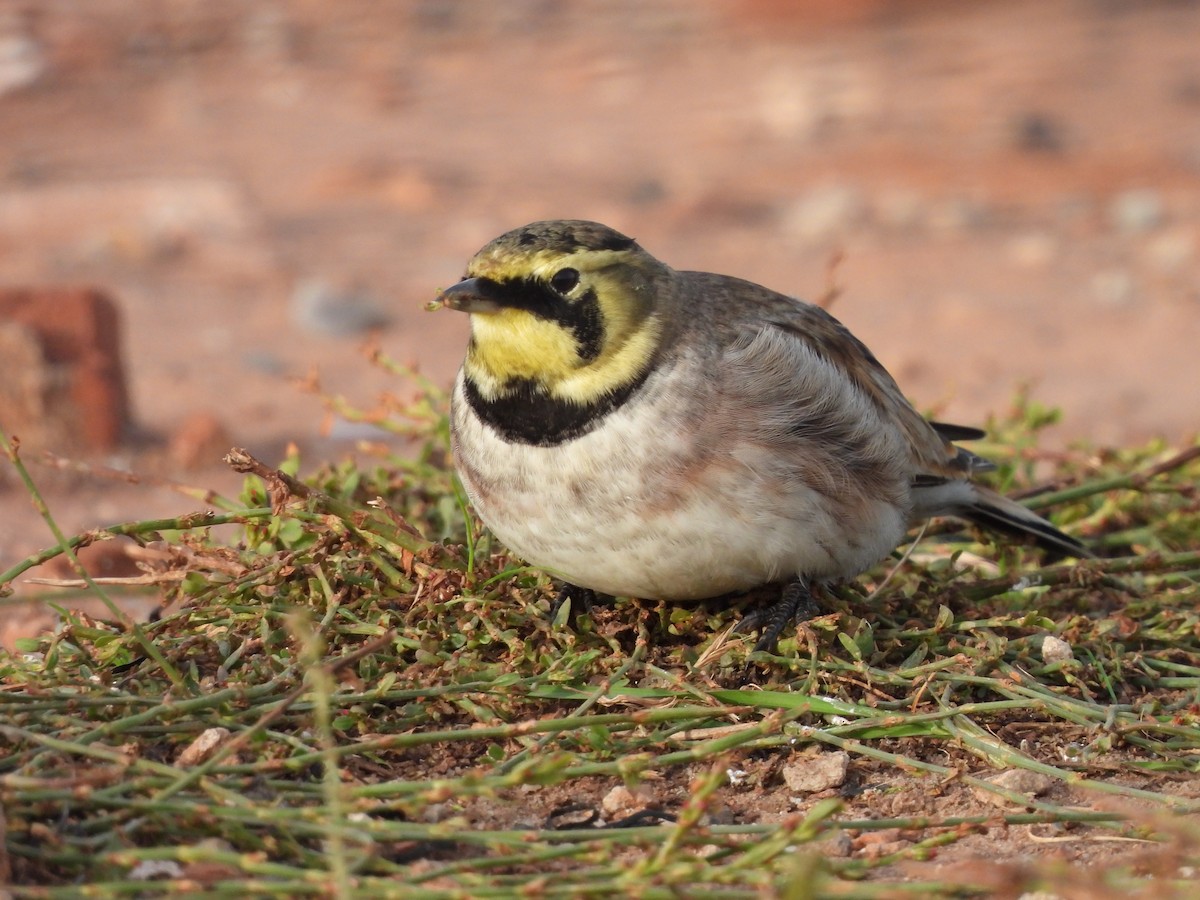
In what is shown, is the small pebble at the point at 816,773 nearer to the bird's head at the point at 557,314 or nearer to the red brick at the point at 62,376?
the bird's head at the point at 557,314

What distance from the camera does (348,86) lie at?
1366cm

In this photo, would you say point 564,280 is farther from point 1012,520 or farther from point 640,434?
point 1012,520

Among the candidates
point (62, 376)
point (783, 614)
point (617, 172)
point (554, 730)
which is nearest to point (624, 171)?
→ point (617, 172)

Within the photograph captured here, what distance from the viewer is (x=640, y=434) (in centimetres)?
386

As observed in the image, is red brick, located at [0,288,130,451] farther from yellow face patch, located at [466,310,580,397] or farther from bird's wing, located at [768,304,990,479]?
yellow face patch, located at [466,310,580,397]

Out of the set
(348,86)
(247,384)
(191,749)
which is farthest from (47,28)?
(191,749)

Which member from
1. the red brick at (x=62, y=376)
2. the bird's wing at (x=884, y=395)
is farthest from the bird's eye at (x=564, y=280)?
the red brick at (x=62, y=376)

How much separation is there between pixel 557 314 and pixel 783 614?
989 millimetres

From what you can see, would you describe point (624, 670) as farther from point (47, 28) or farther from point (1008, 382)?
point (47, 28)

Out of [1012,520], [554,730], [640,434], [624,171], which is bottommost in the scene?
[1012,520]

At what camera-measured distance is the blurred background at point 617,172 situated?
383 inches

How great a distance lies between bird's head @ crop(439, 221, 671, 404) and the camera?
3.79 m

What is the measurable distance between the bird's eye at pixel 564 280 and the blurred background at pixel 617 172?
172 inches

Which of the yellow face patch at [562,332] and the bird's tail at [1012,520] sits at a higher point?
the yellow face patch at [562,332]
